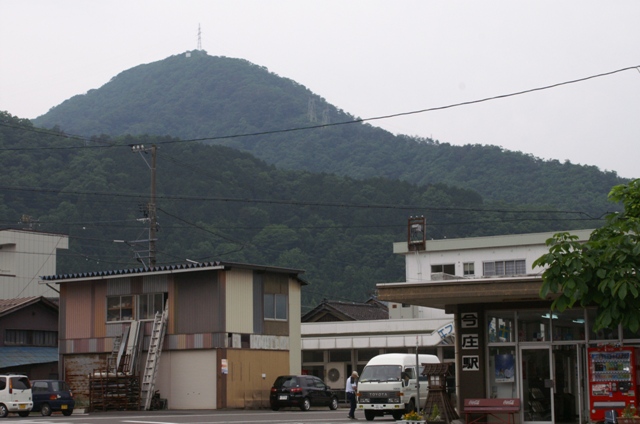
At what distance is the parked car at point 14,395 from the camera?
111 ft

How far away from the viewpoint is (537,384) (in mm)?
24141

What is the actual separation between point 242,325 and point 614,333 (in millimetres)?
20239

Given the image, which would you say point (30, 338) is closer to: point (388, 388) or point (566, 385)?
point (388, 388)

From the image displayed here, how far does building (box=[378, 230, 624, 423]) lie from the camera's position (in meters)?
23.0

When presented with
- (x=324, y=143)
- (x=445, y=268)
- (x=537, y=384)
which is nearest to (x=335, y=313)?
(x=445, y=268)

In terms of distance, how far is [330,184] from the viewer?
91938 millimetres

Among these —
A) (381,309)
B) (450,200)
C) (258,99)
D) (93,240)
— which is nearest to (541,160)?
(450,200)

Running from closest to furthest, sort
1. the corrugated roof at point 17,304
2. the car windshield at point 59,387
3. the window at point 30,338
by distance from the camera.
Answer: the car windshield at point 59,387 → the corrugated roof at point 17,304 → the window at point 30,338

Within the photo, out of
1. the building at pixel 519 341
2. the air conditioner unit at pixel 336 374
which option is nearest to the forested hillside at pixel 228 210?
the air conditioner unit at pixel 336 374

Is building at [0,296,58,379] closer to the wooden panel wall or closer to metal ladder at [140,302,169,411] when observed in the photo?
metal ladder at [140,302,169,411]

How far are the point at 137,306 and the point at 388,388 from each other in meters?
15.0

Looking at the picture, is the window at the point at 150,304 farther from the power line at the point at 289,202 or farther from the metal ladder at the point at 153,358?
the power line at the point at 289,202

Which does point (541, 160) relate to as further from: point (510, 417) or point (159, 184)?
point (510, 417)

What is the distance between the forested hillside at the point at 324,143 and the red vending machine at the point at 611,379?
19.2 metres
